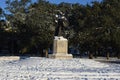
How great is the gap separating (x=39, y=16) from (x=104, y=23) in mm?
9066

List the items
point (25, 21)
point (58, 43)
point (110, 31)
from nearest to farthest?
point (58, 43) < point (110, 31) < point (25, 21)

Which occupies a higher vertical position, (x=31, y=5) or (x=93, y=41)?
(x=31, y=5)

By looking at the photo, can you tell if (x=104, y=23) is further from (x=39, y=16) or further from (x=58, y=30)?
(x=58, y=30)

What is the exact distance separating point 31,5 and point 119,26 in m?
13.3

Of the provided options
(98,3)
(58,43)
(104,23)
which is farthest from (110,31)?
(58,43)

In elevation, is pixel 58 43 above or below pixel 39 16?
below

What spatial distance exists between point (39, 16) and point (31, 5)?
151 inches

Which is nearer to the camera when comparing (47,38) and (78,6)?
(47,38)

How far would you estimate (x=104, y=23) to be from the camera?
153 feet

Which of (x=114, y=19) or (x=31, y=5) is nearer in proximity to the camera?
(x=114, y=19)

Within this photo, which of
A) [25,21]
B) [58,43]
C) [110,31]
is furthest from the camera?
[25,21]

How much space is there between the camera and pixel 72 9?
5203cm

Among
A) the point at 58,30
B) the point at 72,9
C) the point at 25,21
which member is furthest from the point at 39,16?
the point at 58,30

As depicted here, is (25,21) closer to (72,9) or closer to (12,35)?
(12,35)
